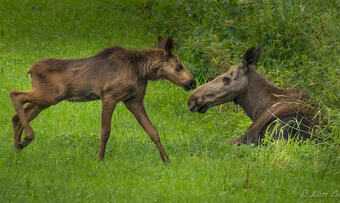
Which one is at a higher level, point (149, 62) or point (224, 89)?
point (149, 62)

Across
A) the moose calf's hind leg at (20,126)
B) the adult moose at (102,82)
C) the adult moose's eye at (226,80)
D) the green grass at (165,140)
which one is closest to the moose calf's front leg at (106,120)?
the adult moose at (102,82)

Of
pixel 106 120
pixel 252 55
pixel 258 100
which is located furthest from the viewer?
pixel 258 100

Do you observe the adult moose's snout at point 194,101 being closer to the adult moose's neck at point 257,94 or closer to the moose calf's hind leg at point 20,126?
the adult moose's neck at point 257,94

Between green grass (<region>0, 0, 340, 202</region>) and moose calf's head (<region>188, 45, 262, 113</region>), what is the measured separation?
2.03 ft

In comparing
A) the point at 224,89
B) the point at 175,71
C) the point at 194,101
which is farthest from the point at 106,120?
the point at 224,89

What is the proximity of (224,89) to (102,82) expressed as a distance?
2316mm

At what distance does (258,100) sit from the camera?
10859 millimetres

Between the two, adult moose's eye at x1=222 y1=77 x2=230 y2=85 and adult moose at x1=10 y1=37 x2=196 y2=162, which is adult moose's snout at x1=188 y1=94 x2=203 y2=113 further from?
adult moose at x1=10 y1=37 x2=196 y2=162

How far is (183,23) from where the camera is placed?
1758 cm

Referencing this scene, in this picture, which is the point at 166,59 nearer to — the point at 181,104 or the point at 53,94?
the point at 53,94

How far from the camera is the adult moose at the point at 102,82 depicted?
9461 millimetres

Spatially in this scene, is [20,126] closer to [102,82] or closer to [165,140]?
[102,82]

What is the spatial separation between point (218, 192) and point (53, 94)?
3031 millimetres

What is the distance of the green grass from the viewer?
26.1 ft
